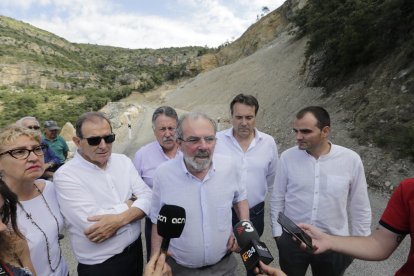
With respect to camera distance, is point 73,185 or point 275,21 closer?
point 73,185

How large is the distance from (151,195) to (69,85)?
87866 millimetres

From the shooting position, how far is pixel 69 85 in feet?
270

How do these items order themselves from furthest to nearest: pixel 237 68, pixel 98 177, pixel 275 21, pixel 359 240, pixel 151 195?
1. pixel 275 21
2. pixel 237 68
3. pixel 151 195
4. pixel 98 177
5. pixel 359 240

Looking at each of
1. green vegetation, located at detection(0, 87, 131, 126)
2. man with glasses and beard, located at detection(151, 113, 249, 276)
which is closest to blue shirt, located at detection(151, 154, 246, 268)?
man with glasses and beard, located at detection(151, 113, 249, 276)

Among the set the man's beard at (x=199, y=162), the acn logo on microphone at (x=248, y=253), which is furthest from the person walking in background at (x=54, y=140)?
the acn logo on microphone at (x=248, y=253)

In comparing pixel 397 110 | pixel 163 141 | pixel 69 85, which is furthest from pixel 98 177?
pixel 69 85

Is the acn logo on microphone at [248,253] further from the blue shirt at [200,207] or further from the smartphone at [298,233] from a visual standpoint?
the blue shirt at [200,207]

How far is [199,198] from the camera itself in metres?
2.47

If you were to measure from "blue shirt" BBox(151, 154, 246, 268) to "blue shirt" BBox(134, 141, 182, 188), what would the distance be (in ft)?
3.87

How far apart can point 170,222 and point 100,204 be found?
1.04m

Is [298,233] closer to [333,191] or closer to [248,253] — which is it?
[248,253]

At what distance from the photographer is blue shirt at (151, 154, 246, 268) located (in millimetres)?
2467

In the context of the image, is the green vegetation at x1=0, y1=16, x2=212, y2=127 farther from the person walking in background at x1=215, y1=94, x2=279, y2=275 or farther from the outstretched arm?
the outstretched arm

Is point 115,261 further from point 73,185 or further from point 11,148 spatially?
point 11,148
